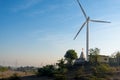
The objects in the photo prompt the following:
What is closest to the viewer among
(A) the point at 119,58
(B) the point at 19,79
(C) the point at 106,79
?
(C) the point at 106,79

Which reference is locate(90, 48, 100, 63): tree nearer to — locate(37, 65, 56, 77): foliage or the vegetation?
the vegetation

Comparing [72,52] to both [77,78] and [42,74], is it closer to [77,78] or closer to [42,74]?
[42,74]

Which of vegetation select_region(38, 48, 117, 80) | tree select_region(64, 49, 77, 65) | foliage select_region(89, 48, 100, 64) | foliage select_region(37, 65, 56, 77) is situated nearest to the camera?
vegetation select_region(38, 48, 117, 80)

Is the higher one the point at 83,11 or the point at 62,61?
the point at 83,11

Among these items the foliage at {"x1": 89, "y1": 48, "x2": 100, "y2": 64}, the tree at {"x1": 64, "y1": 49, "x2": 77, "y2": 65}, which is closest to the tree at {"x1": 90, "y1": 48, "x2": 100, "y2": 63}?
the foliage at {"x1": 89, "y1": 48, "x2": 100, "y2": 64}

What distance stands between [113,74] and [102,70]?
295 cm

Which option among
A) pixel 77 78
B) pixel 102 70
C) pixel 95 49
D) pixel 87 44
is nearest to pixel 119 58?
pixel 95 49

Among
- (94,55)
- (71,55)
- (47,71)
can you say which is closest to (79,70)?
(47,71)

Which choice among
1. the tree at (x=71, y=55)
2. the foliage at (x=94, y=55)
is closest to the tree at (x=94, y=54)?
the foliage at (x=94, y=55)

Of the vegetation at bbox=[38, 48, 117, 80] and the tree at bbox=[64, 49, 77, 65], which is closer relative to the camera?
the vegetation at bbox=[38, 48, 117, 80]

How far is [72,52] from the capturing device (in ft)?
264

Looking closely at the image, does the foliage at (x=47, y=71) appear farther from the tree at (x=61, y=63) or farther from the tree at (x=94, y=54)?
the tree at (x=94, y=54)

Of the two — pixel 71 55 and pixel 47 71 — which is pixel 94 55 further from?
pixel 47 71

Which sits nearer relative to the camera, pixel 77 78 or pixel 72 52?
pixel 77 78
